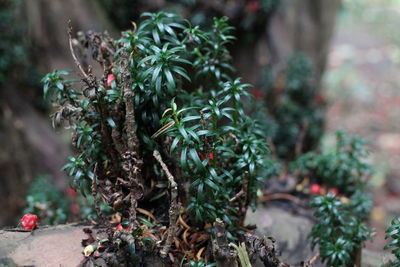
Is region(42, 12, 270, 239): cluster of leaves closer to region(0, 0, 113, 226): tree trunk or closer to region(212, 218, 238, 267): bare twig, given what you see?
region(212, 218, 238, 267): bare twig

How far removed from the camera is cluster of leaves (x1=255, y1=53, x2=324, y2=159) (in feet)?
18.5

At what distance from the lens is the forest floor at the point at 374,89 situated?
759 cm

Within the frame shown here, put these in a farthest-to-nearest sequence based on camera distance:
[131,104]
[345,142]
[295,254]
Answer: [345,142] → [295,254] → [131,104]

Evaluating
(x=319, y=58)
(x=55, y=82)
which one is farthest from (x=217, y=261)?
(x=319, y=58)

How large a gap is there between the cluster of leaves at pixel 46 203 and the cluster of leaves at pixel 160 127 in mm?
1189

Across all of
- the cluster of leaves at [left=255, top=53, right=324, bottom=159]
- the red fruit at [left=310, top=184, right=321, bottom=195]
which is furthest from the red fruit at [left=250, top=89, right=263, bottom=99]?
the red fruit at [left=310, top=184, right=321, bottom=195]

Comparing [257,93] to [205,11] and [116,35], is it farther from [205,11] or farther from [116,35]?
[116,35]

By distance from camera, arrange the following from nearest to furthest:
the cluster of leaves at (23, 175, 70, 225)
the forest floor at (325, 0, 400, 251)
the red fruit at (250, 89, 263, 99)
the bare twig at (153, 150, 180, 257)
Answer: the bare twig at (153, 150, 180, 257) < the cluster of leaves at (23, 175, 70, 225) < the red fruit at (250, 89, 263, 99) < the forest floor at (325, 0, 400, 251)

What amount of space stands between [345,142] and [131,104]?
93.8 inches

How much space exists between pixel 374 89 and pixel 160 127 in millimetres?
10740

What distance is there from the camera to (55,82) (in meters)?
2.45

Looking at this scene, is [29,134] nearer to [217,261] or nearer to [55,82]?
[55,82]

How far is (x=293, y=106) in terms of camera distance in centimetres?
567

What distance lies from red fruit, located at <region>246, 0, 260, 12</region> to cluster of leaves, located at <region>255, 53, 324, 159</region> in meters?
0.93
